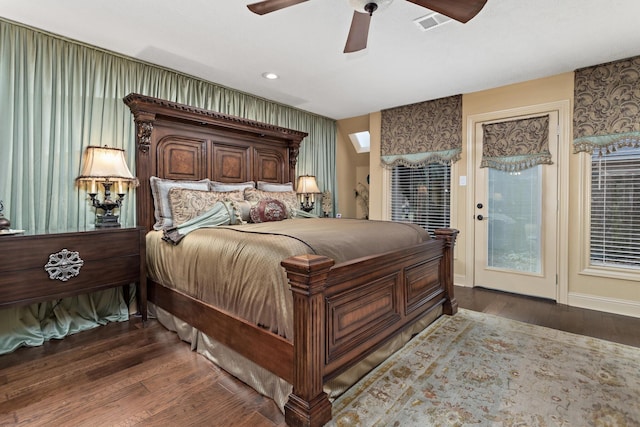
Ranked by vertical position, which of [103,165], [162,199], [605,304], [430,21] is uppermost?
[430,21]

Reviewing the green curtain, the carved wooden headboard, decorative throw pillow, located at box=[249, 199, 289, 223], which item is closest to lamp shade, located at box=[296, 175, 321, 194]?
the carved wooden headboard

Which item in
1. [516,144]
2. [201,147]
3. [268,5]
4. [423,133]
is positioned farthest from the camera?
[423,133]

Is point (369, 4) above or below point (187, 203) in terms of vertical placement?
above

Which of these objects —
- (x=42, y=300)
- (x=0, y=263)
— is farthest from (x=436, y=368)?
(x=0, y=263)

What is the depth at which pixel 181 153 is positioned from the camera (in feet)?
11.2

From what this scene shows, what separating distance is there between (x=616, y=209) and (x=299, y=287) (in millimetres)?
3521

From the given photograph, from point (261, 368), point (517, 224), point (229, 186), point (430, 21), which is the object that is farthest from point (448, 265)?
point (229, 186)

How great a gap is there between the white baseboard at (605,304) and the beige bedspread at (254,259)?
2131 millimetres

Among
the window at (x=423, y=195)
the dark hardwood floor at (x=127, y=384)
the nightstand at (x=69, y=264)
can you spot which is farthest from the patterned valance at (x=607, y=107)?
the nightstand at (x=69, y=264)

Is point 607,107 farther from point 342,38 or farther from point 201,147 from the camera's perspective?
point 201,147

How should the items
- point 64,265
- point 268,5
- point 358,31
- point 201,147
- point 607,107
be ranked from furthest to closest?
1. point 201,147
2. point 607,107
3. point 64,265
4. point 358,31
5. point 268,5

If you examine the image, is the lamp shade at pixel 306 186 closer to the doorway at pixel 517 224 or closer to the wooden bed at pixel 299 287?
the wooden bed at pixel 299 287

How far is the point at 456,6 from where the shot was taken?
5.66ft

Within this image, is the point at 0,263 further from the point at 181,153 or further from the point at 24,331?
the point at 181,153
